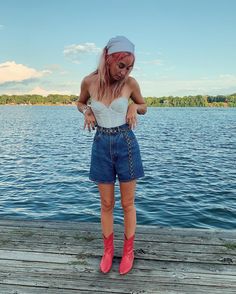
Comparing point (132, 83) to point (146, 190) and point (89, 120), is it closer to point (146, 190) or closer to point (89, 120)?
point (89, 120)

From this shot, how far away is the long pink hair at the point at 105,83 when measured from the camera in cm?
376

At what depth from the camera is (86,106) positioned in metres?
4.12

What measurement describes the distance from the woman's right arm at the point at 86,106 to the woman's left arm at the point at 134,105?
1.27ft

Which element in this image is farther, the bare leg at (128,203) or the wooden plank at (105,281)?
the bare leg at (128,203)

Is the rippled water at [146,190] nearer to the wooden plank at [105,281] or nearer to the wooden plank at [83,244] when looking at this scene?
the wooden plank at [83,244]

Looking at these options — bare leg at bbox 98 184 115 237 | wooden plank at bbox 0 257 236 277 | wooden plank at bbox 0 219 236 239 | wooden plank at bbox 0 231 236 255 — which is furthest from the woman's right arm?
wooden plank at bbox 0 219 236 239

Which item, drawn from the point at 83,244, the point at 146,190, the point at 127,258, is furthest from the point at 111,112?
the point at 146,190

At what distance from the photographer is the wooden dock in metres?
3.84

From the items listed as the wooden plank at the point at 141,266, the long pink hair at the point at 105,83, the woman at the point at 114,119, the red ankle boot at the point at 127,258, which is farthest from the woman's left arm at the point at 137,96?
the wooden plank at the point at 141,266

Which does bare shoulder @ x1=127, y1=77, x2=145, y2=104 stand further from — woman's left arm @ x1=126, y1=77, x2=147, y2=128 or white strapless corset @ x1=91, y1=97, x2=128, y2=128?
white strapless corset @ x1=91, y1=97, x2=128, y2=128

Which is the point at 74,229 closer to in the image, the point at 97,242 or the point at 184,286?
the point at 97,242

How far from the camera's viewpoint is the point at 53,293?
372 cm

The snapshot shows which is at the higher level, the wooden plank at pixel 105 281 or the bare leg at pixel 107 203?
the bare leg at pixel 107 203

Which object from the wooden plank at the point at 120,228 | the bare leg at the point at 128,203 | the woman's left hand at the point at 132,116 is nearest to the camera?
the woman's left hand at the point at 132,116
